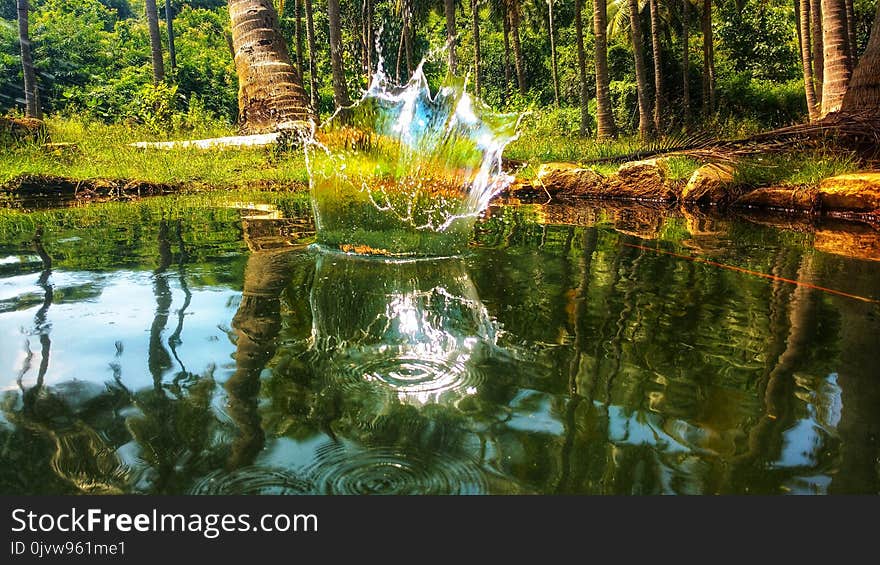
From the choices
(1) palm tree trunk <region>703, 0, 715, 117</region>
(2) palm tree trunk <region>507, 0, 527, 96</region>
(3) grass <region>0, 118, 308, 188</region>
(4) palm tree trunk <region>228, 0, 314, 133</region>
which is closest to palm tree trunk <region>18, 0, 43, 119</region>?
(3) grass <region>0, 118, 308, 188</region>

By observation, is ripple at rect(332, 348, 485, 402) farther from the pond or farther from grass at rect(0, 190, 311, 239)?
grass at rect(0, 190, 311, 239)

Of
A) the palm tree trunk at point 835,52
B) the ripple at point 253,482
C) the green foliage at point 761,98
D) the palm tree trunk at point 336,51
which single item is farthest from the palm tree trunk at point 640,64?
the ripple at point 253,482

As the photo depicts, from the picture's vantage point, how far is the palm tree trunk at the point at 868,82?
7055mm

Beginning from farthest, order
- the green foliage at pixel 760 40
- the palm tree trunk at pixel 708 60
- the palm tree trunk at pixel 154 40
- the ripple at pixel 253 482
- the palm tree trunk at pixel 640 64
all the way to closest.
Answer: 1. the green foliage at pixel 760 40
2. the palm tree trunk at pixel 708 60
3. the palm tree trunk at pixel 154 40
4. the palm tree trunk at pixel 640 64
5. the ripple at pixel 253 482

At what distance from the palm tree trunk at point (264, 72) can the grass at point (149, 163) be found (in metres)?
0.87

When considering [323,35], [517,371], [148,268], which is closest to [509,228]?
[148,268]

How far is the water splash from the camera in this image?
4730 millimetres

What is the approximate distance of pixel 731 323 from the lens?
2.39m

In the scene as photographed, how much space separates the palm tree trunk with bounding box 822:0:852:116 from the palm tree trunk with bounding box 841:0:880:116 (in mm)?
673

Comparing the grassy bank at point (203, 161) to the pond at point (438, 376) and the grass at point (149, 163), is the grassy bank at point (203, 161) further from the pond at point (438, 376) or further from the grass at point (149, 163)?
the pond at point (438, 376)

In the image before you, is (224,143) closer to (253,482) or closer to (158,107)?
(158,107)

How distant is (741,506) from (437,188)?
4168 millimetres

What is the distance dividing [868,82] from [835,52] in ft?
4.17

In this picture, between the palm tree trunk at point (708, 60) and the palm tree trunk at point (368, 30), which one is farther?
the palm tree trunk at point (368, 30)
